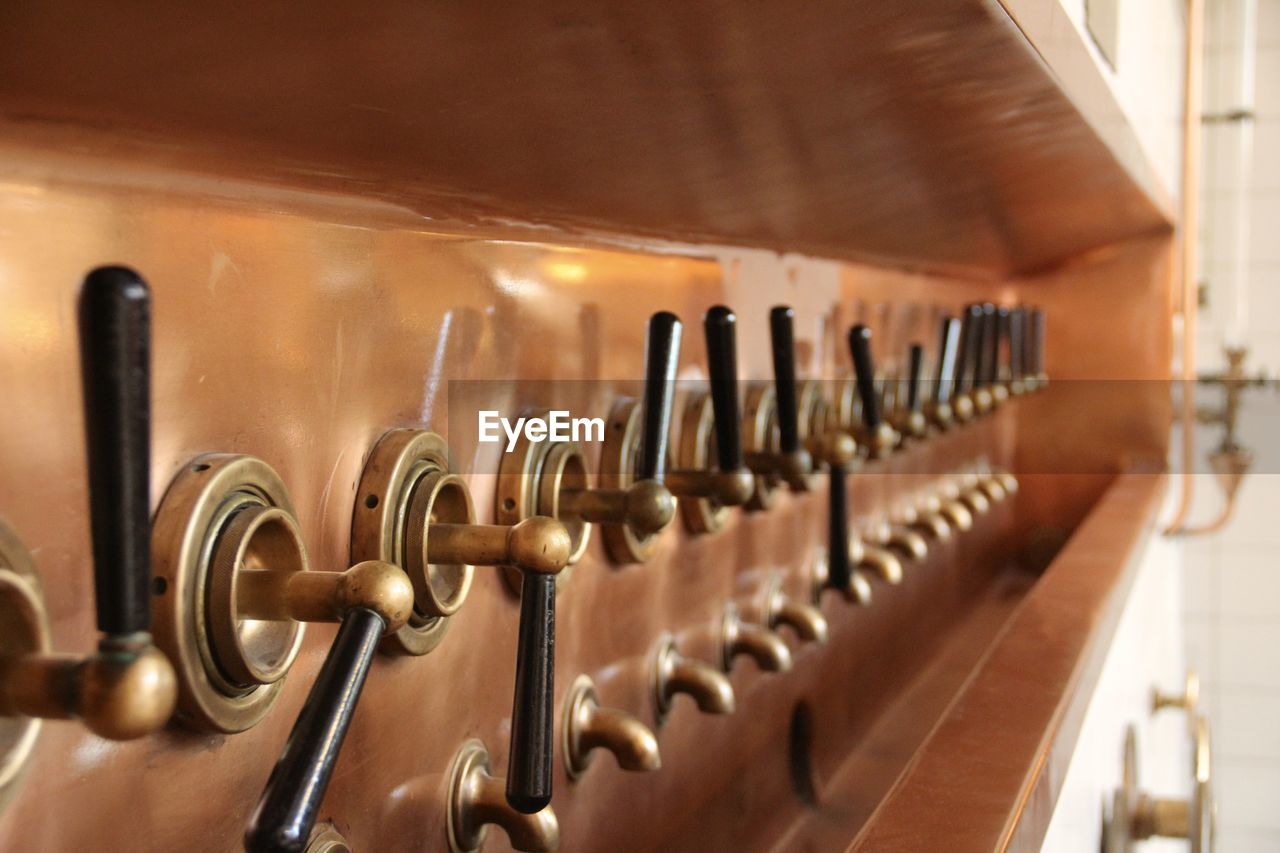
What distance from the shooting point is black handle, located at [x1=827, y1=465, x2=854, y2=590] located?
69 cm

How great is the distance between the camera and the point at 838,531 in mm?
690

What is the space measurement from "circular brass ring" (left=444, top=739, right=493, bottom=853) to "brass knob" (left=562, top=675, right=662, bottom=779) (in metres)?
0.07

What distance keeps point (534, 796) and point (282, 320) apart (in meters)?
0.17

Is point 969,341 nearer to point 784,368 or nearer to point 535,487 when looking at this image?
point 784,368

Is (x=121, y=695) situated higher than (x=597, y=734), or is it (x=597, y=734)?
(x=121, y=695)

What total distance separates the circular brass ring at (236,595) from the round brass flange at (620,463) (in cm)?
24

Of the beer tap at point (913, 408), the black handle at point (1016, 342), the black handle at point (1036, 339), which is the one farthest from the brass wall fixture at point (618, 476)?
the black handle at point (1036, 339)

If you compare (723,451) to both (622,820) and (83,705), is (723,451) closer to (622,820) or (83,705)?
(622,820)

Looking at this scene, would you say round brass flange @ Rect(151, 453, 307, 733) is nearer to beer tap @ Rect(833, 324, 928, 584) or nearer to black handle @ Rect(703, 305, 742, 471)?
black handle @ Rect(703, 305, 742, 471)

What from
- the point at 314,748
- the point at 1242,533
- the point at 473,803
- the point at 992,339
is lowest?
the point at 1242,533

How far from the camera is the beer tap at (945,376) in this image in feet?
3.00

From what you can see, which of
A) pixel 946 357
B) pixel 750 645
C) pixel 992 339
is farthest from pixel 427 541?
pixel 992 339

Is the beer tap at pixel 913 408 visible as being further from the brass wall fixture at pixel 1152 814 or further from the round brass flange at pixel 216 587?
the round brass flange at pixel 216 587

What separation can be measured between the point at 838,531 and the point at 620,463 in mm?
190
